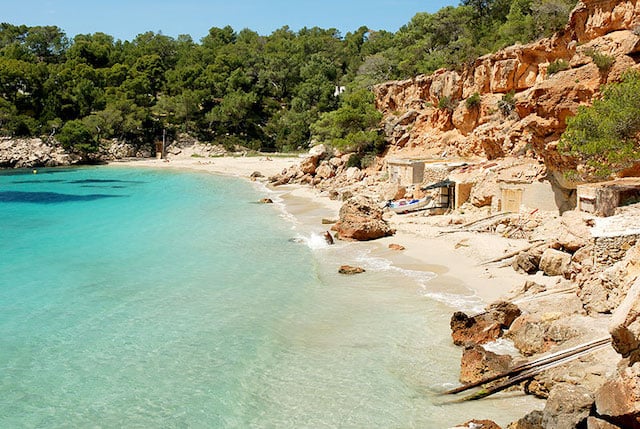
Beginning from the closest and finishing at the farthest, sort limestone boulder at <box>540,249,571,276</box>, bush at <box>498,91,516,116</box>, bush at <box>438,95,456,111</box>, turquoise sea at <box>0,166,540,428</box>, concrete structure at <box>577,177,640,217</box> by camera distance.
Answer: turquoise sea at <box>0,166,540,428</box> < limestone boulder at <box>540,249,571,276</box> < concrete structure at <box>577,177,640,217</box> < bush at <box>498,91,516,116</box> < bush at <box>438,95,456,111</box>

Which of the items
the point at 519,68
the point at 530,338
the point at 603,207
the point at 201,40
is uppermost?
the point at 201,40

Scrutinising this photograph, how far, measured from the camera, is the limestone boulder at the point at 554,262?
13845mm

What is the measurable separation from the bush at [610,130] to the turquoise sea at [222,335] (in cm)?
555

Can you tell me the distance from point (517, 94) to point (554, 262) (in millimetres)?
18941

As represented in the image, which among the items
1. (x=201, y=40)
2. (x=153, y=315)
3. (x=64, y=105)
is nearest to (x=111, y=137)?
(x=64, y=105)

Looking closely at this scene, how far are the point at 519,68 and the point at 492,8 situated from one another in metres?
22.5

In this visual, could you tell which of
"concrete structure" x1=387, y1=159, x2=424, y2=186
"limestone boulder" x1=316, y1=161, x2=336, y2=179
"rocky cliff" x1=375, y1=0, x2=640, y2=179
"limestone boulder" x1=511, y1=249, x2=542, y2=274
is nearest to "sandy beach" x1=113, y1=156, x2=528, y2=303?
"limestone boulder" x1=511, y1=249, x2=542, y2=274

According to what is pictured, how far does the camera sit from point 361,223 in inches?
837

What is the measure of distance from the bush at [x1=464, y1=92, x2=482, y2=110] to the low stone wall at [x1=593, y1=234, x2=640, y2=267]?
2475 cm

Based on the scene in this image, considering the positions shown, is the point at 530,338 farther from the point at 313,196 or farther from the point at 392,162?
the point at 313,196

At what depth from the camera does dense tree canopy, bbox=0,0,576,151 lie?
48750mm

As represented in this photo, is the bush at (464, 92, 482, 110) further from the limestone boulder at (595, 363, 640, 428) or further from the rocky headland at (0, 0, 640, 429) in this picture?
the limestone boulder at (595, 363, 640, 428)

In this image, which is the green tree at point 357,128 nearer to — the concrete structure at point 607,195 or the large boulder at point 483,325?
the concrete structure at point 607,195

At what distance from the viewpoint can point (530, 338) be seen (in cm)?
1041
